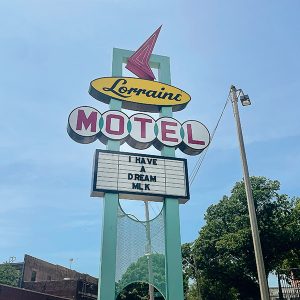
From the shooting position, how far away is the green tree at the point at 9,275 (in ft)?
141

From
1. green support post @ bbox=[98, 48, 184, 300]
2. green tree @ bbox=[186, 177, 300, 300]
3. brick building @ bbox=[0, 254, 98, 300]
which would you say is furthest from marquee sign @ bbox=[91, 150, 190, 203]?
brick building @ bbox=[0, 254, 98, 300]

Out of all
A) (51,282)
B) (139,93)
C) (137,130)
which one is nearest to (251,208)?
(137,130)

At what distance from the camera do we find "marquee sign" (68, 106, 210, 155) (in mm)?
12602

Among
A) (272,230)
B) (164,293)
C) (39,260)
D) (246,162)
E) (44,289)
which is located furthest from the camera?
(39,260)

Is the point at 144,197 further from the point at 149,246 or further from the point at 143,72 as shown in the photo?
the point at 143,72

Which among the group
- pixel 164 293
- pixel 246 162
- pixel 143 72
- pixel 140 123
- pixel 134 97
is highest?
pixel 143 72

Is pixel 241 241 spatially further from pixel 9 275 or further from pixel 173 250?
pixel 9 275

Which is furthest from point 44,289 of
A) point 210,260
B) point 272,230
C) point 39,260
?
point 272,230

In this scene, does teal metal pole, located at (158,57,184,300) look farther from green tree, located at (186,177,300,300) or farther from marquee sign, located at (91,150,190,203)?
green tree, located at (186,177,300,300)

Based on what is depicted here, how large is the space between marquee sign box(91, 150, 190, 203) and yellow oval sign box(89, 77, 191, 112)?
7.45 ft

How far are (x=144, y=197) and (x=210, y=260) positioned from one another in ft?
81.7

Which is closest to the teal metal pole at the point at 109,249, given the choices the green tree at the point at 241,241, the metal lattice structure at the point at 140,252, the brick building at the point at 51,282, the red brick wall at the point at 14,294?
the metal lattice structure at the point at 140,252

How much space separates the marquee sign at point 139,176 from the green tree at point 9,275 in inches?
1470

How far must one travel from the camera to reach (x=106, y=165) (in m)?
12.1
